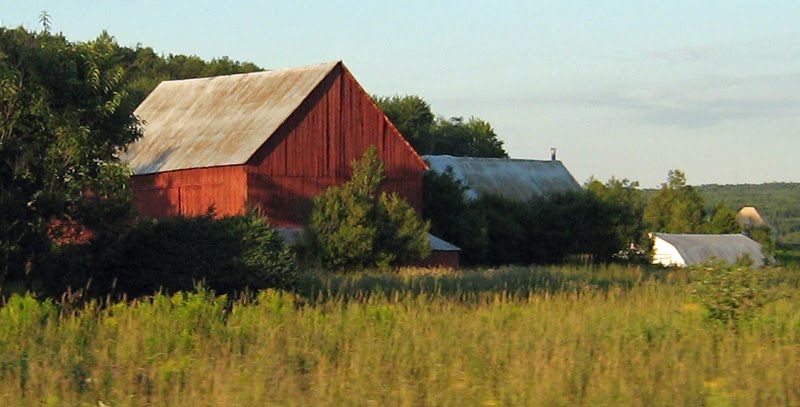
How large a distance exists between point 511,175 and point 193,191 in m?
30.5

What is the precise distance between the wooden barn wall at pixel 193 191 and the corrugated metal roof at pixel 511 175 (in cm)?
2399

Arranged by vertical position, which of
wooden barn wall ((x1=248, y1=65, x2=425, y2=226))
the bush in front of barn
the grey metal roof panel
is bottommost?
the bush in front of barn

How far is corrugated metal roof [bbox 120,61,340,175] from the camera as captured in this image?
40.9 metres

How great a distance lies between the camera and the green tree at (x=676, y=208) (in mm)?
85062

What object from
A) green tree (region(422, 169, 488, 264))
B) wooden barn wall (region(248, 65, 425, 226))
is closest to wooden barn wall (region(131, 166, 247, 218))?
wooden barn wall (region(248, 65, 425, 226))

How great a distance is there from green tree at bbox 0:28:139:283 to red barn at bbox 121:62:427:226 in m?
19.2

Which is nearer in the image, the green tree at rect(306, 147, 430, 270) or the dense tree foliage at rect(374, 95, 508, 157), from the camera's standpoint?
the green tree at rect(306, 147, 430, 270)

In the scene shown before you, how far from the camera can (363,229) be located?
37812 millimetres

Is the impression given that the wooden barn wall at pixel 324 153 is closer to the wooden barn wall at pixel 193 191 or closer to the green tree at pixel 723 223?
the wooden barn wall at pixel 193 191

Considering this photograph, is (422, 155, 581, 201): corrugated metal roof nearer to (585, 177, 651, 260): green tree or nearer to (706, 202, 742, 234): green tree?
(585, 177, 651, 260): green tree

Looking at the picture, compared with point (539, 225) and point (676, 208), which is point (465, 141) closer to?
point (676, 208)

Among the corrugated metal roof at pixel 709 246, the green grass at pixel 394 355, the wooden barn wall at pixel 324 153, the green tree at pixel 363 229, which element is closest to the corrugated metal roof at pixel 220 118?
the wooden barn wall at pixel 324 153

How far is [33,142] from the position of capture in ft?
60.4

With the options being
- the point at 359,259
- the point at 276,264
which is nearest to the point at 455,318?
the point at 276,264
